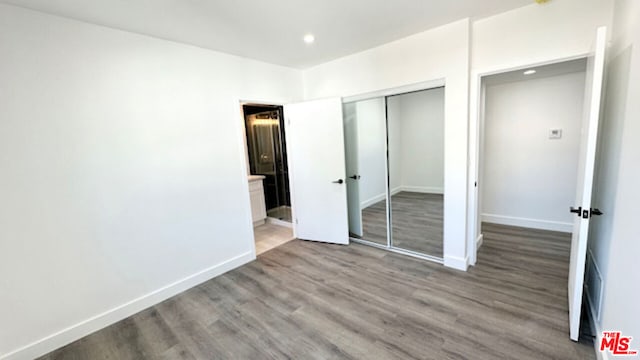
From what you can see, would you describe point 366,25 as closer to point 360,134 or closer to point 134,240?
point 360,134

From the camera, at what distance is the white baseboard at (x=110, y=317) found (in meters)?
2.00

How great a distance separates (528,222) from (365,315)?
335 cm

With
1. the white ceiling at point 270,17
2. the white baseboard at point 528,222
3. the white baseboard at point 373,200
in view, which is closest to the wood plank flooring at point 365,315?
the white baseboard at point 528,222

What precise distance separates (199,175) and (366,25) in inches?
91.8

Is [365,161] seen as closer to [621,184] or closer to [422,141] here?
[422,141]

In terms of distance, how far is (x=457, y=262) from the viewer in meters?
2.89

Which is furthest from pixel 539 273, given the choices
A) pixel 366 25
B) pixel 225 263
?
pixel 225 263

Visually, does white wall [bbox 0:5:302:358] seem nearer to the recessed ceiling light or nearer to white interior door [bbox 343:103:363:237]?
the recessed ceiling light

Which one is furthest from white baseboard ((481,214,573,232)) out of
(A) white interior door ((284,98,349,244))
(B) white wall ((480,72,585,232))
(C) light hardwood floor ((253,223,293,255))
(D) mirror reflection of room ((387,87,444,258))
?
(C) light hardwood floor ((253,223,293,255))

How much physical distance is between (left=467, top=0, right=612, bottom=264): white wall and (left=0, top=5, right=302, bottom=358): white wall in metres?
2.63

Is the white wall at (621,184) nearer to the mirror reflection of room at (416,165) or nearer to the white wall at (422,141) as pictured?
the mirror reflection of room at (416,165)

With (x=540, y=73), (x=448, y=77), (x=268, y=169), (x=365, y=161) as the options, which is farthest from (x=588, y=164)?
(x=268, y=169)

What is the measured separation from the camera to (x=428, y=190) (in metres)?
4.71

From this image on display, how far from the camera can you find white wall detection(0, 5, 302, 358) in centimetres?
190
